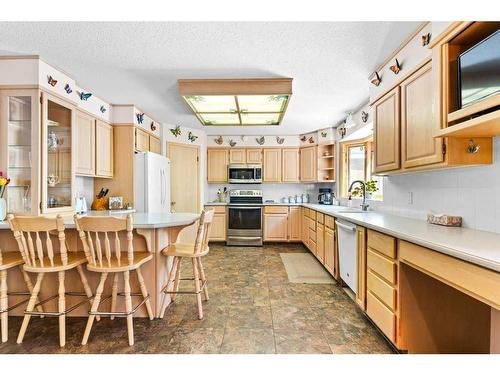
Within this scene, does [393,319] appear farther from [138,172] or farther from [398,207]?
[138,172]

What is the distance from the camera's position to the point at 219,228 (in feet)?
18.2

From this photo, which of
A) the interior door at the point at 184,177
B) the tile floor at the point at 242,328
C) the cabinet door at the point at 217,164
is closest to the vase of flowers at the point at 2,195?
the tile floor at the point at 242,328

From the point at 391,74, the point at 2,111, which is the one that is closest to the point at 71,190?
the point at 2,111

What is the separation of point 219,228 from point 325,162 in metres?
2.54

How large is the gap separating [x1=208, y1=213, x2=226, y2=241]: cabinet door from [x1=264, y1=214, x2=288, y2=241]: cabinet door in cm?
86

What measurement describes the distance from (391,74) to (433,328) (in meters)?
2.12

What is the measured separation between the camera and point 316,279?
343 centimetres

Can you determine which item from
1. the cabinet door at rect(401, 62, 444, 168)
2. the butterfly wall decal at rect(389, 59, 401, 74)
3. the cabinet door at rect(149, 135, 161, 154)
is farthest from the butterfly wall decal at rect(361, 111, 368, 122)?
the cabinet door at rect(149, 135, 161, 154)

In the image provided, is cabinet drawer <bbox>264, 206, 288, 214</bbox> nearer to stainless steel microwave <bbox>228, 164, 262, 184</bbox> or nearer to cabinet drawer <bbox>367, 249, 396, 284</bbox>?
stainless steel microwave <bbox>228, 164, 262, 184</bbox>

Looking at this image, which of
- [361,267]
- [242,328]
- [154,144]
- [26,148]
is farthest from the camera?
[154,144]

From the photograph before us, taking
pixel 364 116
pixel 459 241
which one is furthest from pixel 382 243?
pixel 364 116

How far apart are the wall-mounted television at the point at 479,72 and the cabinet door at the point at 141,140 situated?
12.4 feet

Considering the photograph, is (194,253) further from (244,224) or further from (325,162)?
(325,162)

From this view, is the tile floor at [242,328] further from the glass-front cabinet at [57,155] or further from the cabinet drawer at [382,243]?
the glass-front cabinet at [57,155]
